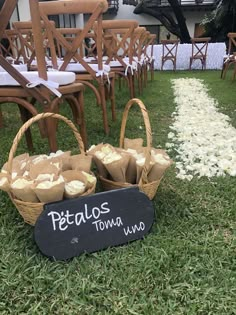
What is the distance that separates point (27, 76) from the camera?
1.38 m

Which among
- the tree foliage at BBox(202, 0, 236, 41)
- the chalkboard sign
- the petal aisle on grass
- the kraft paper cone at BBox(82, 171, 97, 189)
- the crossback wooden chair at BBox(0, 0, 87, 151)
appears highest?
the tree foliage at BBox(202, 0, 236, 41)

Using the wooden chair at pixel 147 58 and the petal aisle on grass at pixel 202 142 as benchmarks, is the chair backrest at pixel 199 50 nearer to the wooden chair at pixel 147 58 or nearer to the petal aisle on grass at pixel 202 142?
the wooden chair at pixel 147 58

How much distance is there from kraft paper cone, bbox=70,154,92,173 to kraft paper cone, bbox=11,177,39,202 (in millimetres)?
209

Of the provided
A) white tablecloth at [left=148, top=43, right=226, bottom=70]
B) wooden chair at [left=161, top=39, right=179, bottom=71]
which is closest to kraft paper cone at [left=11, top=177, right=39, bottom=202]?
wooden chair at [left=161, top=39, right=179, bottom=71]

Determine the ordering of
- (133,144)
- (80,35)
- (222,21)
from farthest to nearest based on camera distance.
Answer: (222,21) < (80,35) < (133,144)

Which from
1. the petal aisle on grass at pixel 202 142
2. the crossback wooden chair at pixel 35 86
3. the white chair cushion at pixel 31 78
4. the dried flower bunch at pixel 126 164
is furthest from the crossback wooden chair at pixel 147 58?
the dried flower bunch at pixel 126 164

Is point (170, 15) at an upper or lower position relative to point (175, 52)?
upper

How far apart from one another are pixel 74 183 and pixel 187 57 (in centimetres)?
948

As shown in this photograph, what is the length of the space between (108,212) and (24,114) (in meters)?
0.99

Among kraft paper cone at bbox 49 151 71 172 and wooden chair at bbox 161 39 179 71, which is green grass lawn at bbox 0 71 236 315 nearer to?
kraft paper cone at bbox 49 151 71 172

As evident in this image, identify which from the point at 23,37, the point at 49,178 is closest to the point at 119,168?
the point at 49,178

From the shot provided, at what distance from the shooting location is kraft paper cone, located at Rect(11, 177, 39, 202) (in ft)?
3.33

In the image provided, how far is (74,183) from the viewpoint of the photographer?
107 centimetres

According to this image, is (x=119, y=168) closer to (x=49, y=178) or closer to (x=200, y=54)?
(x=49, y=178)
